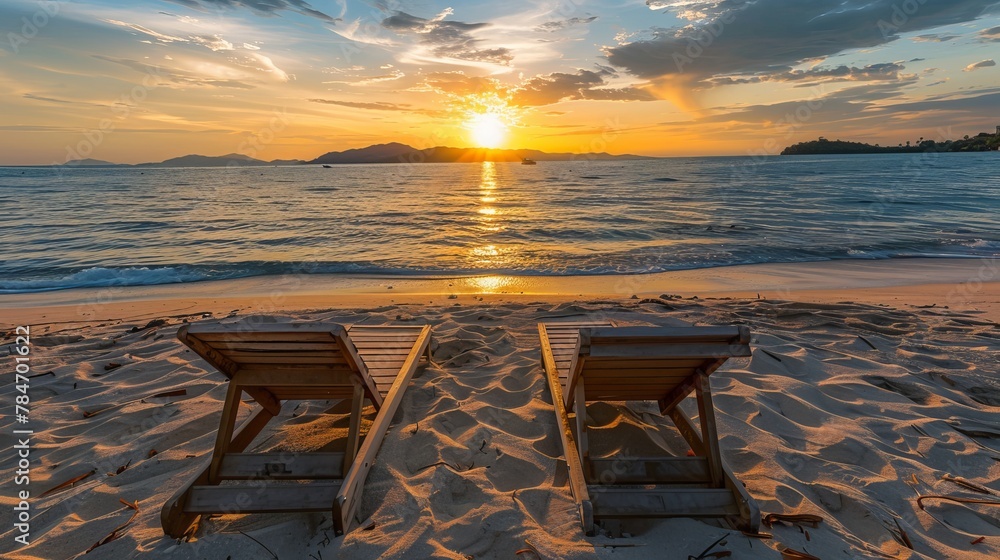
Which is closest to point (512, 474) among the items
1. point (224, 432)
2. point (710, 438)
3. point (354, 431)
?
point (354, 431)

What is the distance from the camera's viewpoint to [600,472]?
10.1 ft

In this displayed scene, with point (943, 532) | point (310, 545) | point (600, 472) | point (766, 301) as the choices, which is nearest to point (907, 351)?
point (766, 301)

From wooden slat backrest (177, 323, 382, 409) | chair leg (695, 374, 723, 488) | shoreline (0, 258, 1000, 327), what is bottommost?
shoreline (0, 258, 1000, 327)

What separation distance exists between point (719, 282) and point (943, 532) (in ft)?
27.3

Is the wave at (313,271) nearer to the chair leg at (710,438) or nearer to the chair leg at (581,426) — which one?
the chair leg at (581,426)

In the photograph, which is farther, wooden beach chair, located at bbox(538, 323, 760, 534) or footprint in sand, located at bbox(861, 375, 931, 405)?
footprint in sand, located at bbox(861, 375, 931, 405)

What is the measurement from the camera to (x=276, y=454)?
3074 millimetres

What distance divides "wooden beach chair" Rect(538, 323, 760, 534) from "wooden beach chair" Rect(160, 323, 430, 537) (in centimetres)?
141

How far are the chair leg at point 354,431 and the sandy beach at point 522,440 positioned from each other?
12.8 inches

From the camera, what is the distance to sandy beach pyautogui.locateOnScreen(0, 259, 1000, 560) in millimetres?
2820

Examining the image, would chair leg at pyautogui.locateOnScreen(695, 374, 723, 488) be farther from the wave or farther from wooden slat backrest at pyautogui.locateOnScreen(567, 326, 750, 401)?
the wave

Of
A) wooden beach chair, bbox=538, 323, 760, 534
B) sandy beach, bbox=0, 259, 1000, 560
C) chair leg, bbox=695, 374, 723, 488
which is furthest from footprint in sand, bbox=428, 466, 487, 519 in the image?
chair leg, bbox=695, 374, 723, 488

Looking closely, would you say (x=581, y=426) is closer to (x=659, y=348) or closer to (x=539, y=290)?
(x=659, y=348)

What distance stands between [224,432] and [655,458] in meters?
2.76
